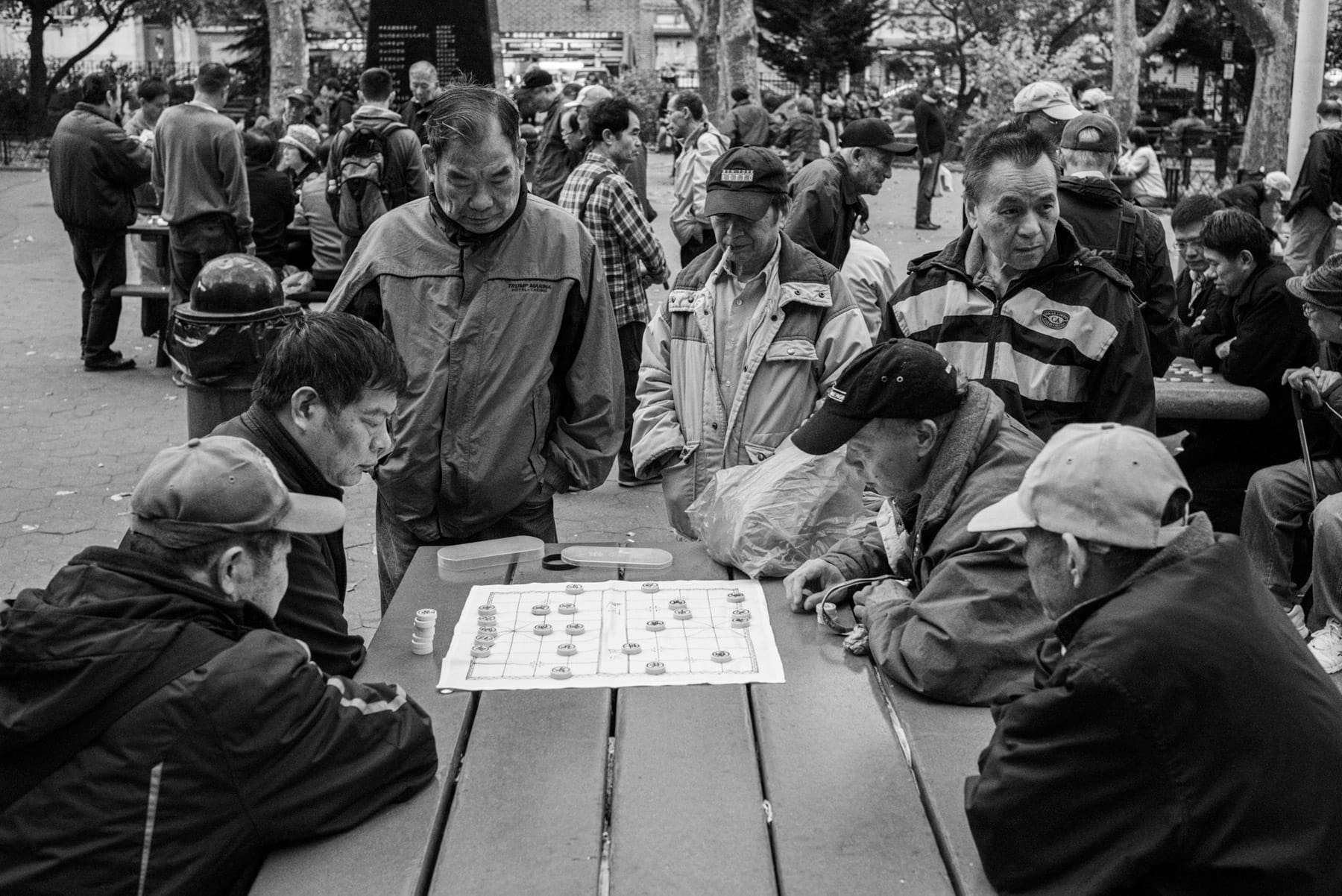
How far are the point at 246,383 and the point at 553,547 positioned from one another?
1199 mm

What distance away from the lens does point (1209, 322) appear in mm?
5918

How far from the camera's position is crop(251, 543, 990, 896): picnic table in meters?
2.18

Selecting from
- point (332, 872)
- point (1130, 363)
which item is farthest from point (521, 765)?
point (1130, 363)

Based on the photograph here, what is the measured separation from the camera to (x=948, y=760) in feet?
8.33

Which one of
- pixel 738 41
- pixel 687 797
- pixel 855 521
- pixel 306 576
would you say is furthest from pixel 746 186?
pixel 738 41

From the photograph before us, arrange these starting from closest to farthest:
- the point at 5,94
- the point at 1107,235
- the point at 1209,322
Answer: the point at 1107,235 < the point at 1209,322 < the point at 5,94

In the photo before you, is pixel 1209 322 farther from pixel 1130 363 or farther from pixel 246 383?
pixel 246 383

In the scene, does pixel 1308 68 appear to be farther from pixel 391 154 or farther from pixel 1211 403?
pixel 391 154

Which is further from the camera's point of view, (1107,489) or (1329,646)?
(1329,646)

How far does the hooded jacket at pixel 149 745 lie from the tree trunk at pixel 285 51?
2130cm

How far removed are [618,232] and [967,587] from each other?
175 inches

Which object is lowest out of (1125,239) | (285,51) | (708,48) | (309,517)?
(309,517)

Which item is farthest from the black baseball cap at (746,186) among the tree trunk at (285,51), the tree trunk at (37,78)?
the tree trunk at (37,78)

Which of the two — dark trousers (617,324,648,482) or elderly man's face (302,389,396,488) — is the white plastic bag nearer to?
elderly man's face (302,389,396,488)
